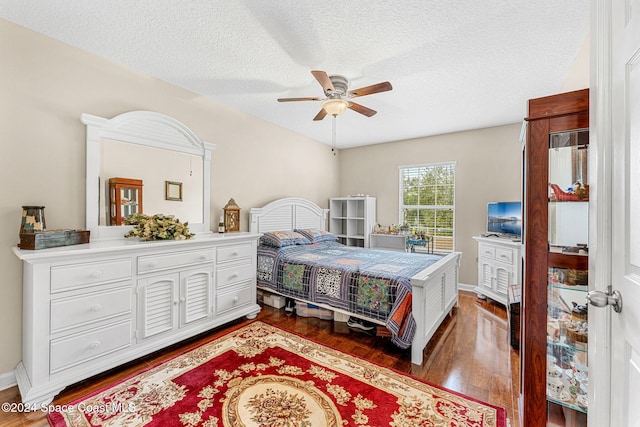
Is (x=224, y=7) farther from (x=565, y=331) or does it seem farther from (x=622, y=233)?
(x=565, y=331)

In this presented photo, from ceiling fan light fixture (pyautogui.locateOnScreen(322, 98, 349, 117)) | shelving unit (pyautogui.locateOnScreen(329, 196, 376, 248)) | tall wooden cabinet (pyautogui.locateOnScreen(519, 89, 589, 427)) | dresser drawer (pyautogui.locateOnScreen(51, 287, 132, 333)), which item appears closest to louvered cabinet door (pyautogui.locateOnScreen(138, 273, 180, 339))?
dresser drawer (pyautogui.locateOnScreen(51, 287, 132, 333))

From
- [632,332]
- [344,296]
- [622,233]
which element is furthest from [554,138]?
[344,296]

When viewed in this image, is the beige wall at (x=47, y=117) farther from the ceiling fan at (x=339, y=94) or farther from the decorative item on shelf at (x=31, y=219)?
the ceiling fan at (x=339, y=94)

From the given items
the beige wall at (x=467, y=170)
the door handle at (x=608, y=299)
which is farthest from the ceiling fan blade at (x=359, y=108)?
the beige wall at (x=467, y=170)

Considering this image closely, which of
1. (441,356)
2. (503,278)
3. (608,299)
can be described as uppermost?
(608,299)

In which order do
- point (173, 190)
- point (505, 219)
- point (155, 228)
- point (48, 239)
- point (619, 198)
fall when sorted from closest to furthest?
point (619, 198)
point (48, 239)
point (155, 228)
point (173, 190)
point (505, 219)

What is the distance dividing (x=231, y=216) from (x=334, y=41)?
2.26 meters

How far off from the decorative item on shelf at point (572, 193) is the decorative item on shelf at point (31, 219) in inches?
126

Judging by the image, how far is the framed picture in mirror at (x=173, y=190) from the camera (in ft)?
9.52

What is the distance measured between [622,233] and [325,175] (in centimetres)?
468

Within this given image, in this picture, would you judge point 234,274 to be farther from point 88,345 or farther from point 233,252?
point 88,345

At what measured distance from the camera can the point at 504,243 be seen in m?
3.37

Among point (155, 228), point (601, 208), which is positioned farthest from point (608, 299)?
point (155, 228)

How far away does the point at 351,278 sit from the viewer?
2.65 metres
